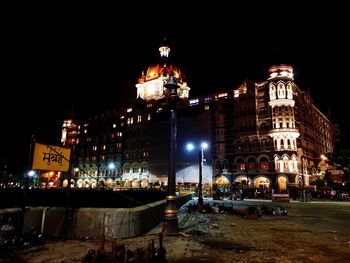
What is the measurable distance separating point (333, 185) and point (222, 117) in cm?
2545

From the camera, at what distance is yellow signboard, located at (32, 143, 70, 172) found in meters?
8.41

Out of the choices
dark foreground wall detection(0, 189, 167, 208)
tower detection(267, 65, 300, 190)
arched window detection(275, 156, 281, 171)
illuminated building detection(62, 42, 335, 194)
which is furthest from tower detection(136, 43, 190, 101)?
dark foreground wall detection(0, 189, 167, 208)

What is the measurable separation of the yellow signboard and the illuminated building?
4073 centimetres

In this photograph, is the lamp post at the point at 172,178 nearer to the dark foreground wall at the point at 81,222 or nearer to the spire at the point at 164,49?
the dark foreground wall at the point at 81,222

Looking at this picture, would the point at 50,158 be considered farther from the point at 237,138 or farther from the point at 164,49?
the point at 164,49

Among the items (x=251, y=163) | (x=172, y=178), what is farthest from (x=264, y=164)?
(x=172, y=178)

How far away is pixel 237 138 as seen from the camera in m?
62.0

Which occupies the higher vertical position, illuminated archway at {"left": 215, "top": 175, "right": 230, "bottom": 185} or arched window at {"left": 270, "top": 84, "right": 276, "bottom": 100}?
arched window at {"left": 270, "top": 84, "right": 276, "bottom": 100}

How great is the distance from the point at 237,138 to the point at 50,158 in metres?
55.8

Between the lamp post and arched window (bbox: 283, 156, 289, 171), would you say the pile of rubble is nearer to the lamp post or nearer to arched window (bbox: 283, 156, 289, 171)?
the lamp post

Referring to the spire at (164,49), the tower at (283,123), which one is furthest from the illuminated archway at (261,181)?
the spire at (164,49)

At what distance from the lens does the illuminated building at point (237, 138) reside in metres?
56.2

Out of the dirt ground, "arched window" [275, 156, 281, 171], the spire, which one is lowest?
the dirt ground

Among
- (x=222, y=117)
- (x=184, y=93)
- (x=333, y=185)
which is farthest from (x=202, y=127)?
(x=184, y=93)
